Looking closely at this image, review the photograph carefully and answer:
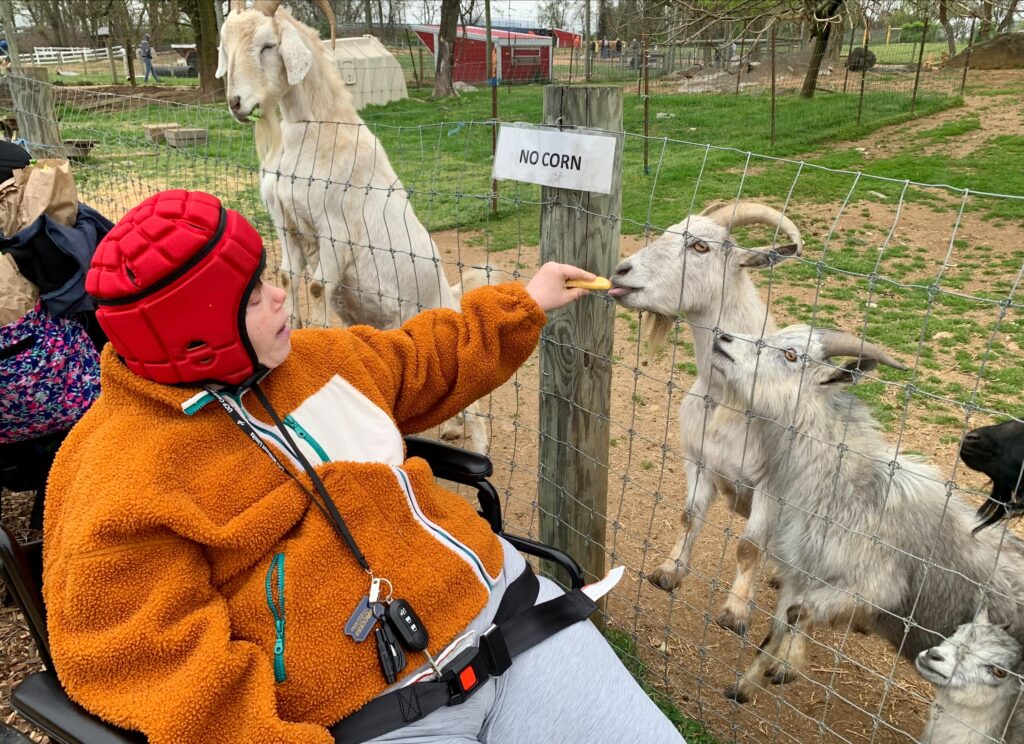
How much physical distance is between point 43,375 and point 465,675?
2.03 meters

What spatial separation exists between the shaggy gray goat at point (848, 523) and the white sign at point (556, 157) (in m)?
0.73

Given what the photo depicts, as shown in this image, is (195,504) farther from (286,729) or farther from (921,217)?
(921,217)

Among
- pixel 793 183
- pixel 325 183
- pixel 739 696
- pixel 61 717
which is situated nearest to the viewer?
pixel 61 717

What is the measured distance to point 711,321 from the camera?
3.23m

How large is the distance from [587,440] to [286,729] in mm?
1383

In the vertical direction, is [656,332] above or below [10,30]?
below

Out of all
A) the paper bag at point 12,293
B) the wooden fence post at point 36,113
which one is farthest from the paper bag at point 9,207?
the wooden fence post at point 36,113

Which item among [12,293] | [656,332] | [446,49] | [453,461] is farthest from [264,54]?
[446,49]

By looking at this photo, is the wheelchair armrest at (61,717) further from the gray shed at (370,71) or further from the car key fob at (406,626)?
the gray shed at (370,71)

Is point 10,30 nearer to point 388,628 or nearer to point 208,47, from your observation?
point 388,628

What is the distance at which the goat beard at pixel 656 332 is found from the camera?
327cm

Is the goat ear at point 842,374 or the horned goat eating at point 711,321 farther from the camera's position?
the horned goat eating at point 711,321

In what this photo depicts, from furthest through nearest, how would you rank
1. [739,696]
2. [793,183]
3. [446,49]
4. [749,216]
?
[446,49]
[749,216]
[739,696]
[793,183]

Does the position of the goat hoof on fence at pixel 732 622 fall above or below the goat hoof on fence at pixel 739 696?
above
